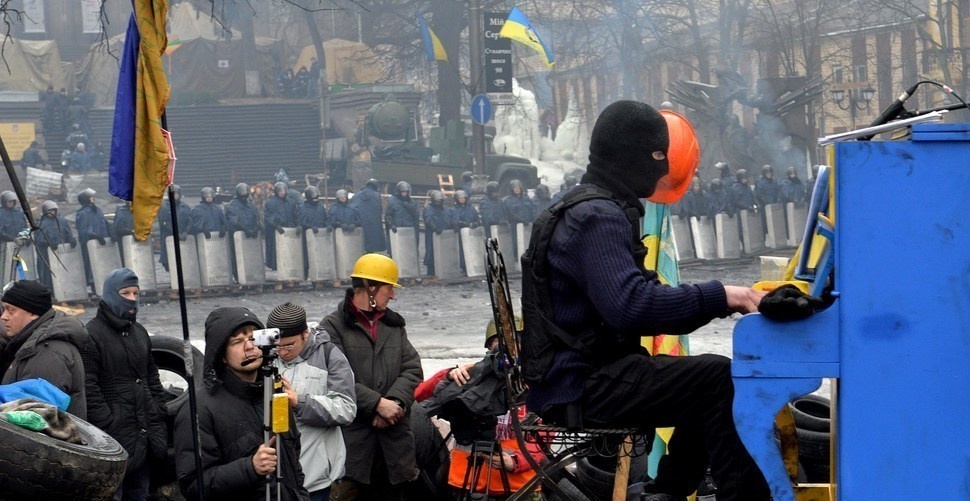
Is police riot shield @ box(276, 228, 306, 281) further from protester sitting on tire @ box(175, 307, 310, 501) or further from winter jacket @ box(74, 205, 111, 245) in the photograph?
protester sitting on tire @ box(175, 307, 310, 501)

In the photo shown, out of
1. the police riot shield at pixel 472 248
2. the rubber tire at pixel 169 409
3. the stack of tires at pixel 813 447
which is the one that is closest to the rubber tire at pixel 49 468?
the rubber tire at pixel 169 409

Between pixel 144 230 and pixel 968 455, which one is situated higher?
pixel 144 230

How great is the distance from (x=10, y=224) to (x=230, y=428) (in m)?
16.5

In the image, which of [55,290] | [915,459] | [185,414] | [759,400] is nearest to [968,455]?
[915,459]

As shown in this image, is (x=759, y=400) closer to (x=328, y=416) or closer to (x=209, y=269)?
(x=328, y=416)

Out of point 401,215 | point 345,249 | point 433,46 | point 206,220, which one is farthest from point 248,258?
point 433,46

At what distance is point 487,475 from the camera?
20.2 feet

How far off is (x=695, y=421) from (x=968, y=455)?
2.49 ft

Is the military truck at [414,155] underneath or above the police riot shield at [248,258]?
above

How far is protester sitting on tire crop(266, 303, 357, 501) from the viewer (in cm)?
577

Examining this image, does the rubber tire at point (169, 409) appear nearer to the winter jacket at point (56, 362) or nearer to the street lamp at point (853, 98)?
the winter jacket at point (56, 362)

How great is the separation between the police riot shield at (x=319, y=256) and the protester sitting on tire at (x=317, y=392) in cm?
1687

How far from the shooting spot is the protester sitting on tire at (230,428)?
16.1 feet

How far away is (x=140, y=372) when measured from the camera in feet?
21.7
